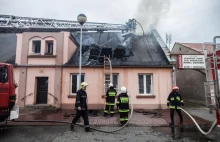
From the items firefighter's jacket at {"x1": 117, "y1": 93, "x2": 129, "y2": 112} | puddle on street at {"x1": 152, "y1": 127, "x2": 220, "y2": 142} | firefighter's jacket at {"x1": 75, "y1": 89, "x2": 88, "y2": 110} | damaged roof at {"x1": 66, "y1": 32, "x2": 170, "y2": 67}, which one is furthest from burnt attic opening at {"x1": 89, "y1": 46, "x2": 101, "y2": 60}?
puddle on street at {"x1": 152, "y1": 127, "x2": 220, "y2": 142}

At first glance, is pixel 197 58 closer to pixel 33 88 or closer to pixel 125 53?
pixel 125 53

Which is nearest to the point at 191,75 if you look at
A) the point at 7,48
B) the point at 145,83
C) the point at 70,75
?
the point at 145,83

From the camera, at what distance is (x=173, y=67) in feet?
36.3

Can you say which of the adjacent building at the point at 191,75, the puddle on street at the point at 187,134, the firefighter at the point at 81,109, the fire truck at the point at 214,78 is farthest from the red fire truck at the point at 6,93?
the adjacent building at the point at 191,75

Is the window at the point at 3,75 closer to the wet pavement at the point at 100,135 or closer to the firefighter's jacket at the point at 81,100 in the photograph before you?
the wet pavement at the point at 100,135

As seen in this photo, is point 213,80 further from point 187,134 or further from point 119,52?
point 119,52

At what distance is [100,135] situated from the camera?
5.85 metres

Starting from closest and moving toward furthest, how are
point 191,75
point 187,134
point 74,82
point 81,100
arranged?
point 187,134 < point 81,100 < point 74,82 < point 191,75

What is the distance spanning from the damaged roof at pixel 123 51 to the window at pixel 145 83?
2.69ft

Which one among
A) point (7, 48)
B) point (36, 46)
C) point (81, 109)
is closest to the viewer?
point (81, 109)

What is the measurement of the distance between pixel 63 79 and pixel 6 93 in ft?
17.5

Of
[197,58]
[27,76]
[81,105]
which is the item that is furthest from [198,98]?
[27,76]

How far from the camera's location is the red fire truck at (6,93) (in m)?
5.85

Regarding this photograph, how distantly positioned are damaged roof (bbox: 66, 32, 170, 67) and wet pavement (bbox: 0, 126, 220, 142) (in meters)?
5.43
